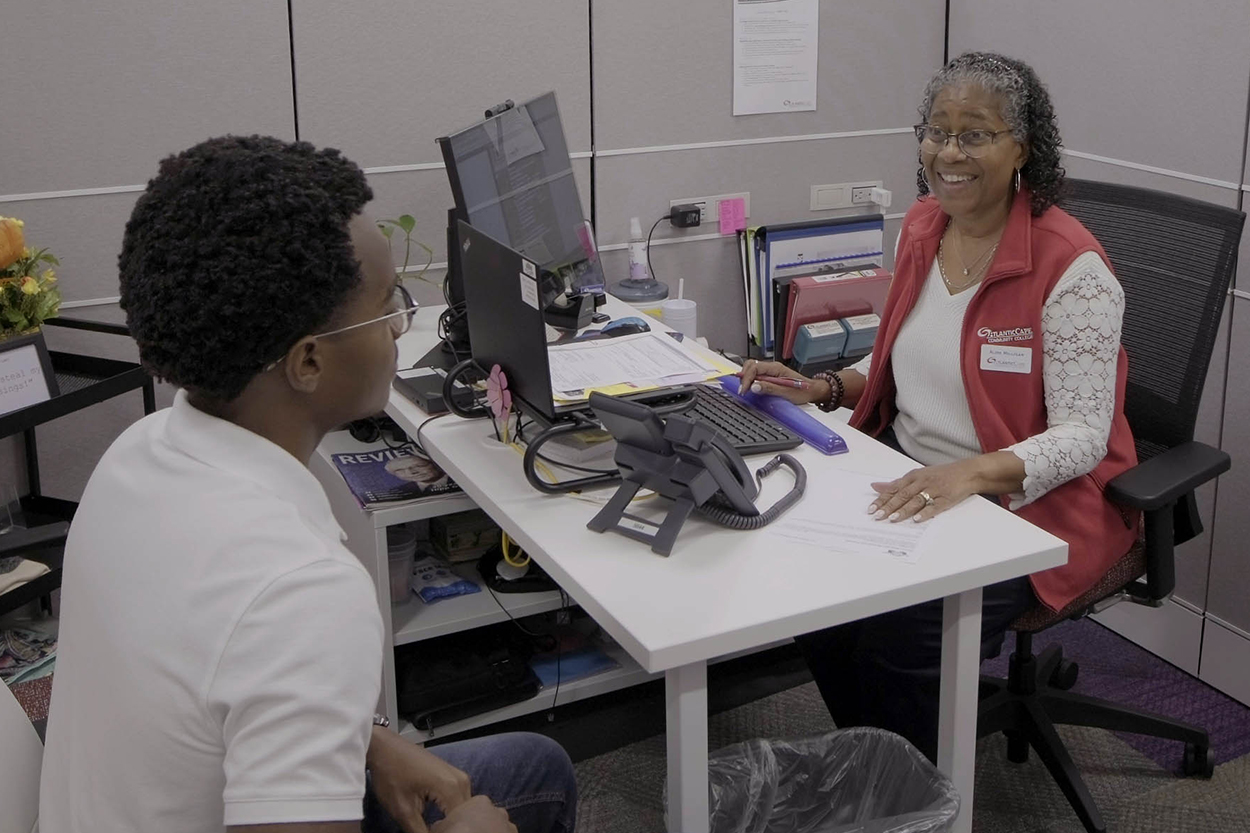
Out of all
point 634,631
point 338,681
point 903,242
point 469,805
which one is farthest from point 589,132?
point 338,681

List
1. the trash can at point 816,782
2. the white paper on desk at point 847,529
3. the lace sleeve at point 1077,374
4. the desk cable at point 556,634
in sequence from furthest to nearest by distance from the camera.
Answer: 1. the desk cable at point 556,634
2. the lace sleeve at point 1077,374
3. the trash can at point 816,782
4. the white paper on desk at point 847,529

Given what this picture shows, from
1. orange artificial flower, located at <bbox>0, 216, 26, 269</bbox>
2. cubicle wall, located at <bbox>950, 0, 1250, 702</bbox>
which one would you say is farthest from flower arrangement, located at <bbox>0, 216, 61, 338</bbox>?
cubicle wall, located at <bbox>950, 0, 1250, 702</bbox>

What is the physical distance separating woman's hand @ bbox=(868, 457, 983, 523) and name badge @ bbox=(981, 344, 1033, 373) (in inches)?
8.9

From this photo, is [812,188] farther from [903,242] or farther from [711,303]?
[903,242]

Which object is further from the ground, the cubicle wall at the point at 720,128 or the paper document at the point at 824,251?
the cubicle wall at the point at 720,128

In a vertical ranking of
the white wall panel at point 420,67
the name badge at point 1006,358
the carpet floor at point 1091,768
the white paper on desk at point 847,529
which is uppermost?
the white wall panel at point 420,67

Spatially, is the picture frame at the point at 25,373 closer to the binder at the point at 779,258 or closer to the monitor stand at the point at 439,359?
the monitor stand at the point at 439,359

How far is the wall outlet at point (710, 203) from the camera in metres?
3.01

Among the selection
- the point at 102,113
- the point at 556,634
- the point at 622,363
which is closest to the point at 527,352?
the point at 622,363

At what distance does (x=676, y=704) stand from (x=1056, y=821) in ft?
3.56

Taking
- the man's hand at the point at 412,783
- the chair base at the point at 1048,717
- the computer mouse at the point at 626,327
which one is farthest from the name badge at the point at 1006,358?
the man's hand at the point at 412,783

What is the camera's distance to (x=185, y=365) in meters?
1.02

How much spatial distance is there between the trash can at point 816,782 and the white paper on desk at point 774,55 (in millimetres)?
1687

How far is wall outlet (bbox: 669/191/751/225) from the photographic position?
9.87 ft
